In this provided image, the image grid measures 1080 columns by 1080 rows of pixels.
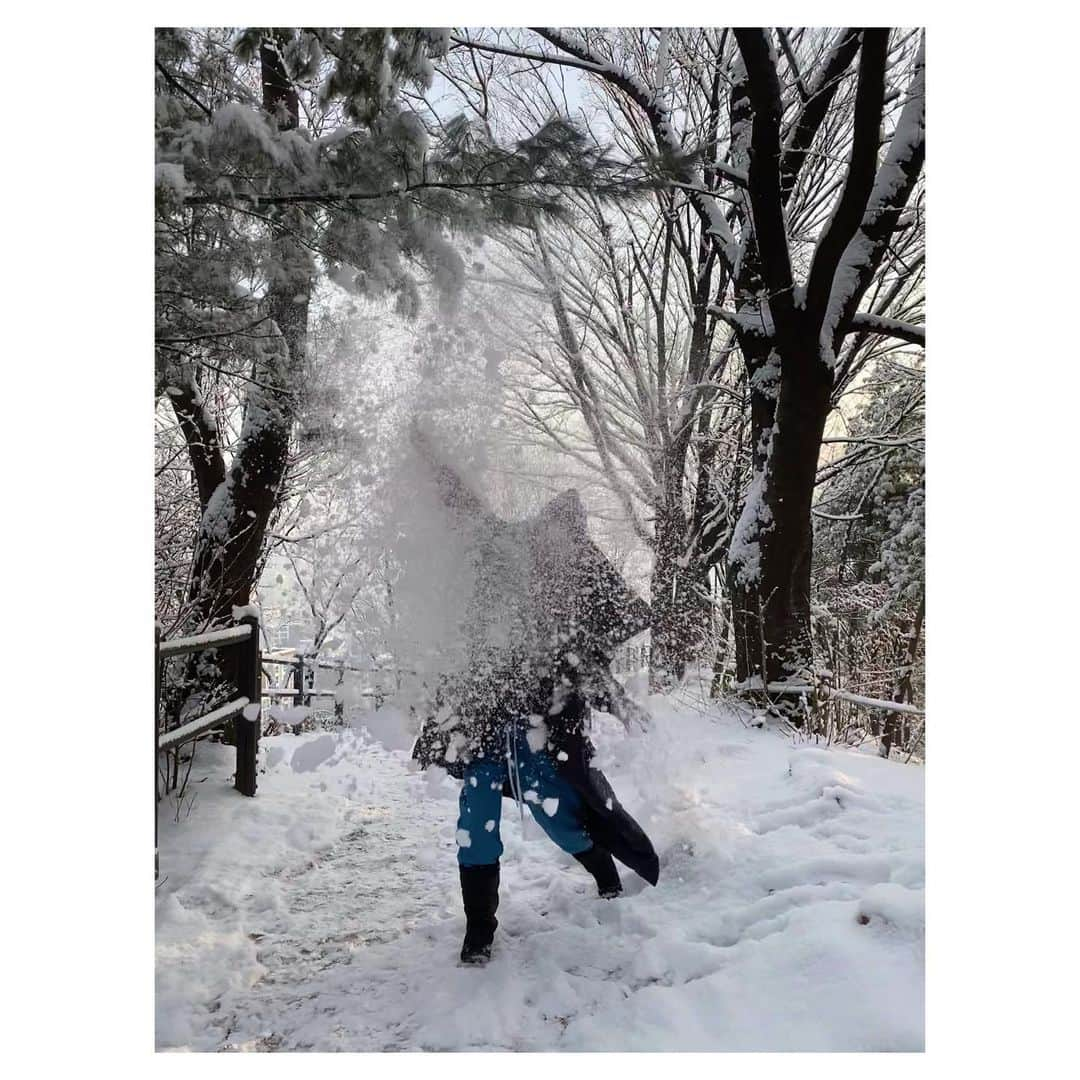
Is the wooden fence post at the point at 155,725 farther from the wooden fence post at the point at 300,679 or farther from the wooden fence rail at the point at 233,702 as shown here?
the wooden fence post at the point at 300,679

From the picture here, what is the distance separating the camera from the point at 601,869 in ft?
5.77

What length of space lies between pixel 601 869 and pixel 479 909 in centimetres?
31

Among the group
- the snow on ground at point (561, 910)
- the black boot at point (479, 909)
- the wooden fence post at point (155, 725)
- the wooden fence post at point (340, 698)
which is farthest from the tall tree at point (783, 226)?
the wooden fence post at point (155, 725)

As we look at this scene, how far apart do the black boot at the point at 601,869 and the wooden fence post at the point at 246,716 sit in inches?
37.6

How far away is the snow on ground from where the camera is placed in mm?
1460

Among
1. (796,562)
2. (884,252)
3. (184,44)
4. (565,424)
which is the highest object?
(184,44)

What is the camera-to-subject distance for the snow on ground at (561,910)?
1.46m

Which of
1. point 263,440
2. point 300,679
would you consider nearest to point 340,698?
point 300,679

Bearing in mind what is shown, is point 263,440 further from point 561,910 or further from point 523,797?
point 561,910

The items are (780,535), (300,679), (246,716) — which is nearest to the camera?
(300,679)

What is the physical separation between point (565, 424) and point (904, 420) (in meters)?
0.95
